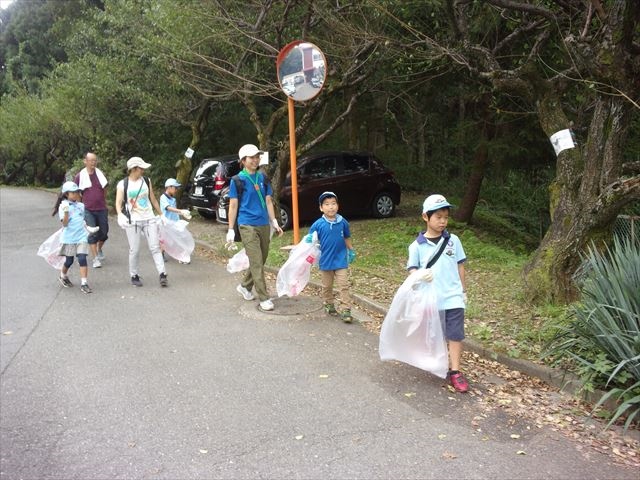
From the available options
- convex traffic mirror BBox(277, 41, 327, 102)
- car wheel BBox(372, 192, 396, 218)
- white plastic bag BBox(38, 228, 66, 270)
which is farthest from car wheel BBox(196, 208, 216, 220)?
convex traffic mirror BBox(277, 41, 327, 102)

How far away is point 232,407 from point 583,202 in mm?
4467

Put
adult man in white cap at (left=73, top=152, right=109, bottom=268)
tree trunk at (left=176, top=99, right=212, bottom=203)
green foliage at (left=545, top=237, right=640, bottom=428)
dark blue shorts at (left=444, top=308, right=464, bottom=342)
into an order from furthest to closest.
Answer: tree trunk at (left=176, top=99, right=212, bottom=203) < adult man in white cap at (left=73, top=152, right=109, bottom=268) < dark blue shorts at (left=444, top=308, right=464, bottom=342) < green foliage at (left=545, top=237, right=640, bottom=428)

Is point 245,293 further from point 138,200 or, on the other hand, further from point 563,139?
point 563,139

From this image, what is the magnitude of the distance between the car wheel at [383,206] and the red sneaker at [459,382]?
9917mm

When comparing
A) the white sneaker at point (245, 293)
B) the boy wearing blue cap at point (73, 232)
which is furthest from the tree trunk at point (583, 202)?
the boy wearing blue cap at point (73, 232)

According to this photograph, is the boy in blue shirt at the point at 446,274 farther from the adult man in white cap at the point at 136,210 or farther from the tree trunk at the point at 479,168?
the tree trunk at the point at 479,168

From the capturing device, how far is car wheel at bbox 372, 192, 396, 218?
47.4ft

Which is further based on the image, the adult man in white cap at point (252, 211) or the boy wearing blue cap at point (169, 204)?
the boy wearing blue cap at point (169, 204)

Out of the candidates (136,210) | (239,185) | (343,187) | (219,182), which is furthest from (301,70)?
(219,182)

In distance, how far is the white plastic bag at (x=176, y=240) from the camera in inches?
362

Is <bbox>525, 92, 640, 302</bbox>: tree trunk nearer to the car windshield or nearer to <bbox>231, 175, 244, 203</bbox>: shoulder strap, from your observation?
<bbox>231, 175, 244, 203</bbox>: shoulder strap

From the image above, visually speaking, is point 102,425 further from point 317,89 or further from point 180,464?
point 317,89

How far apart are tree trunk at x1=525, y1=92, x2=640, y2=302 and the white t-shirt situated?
5.30 metres

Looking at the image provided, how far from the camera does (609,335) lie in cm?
429
